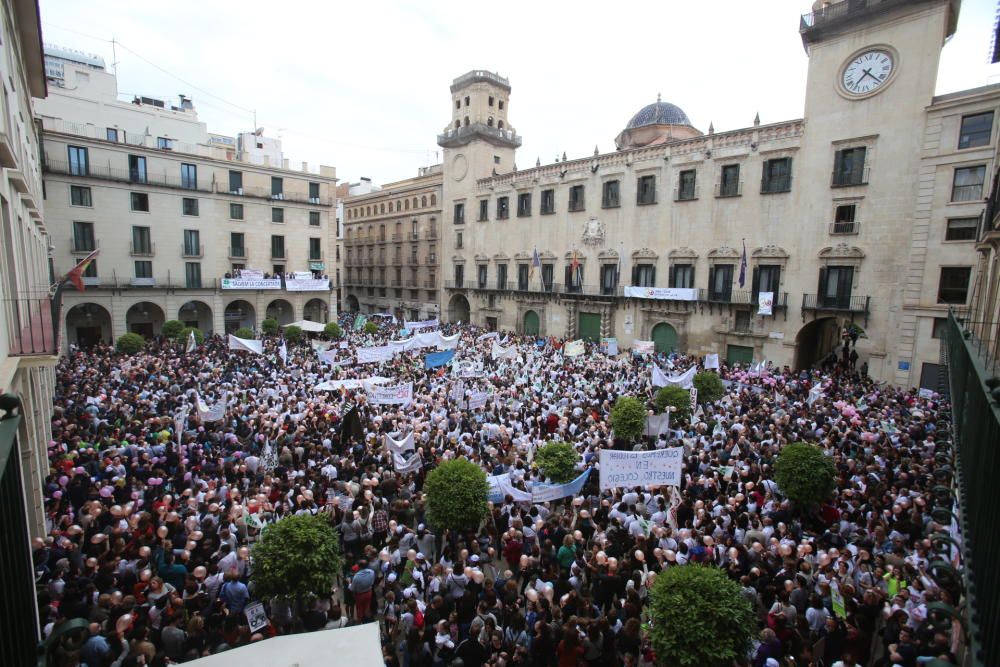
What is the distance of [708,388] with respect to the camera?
18969mm

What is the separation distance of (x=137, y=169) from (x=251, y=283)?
402 inches

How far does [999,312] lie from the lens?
30.7ft

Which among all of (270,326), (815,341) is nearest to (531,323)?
(270,326)

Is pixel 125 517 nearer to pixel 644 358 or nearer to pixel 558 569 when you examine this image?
pixel 558 569

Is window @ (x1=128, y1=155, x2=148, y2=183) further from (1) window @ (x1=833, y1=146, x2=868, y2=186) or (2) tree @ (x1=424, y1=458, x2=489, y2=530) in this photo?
(1) window @ (x1=833, y1=146, x2=868, y2=186)

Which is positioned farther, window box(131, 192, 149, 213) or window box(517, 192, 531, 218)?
window box(517, 192, 531, 218)

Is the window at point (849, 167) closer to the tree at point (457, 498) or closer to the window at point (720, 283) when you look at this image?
the window at point (720, 283)

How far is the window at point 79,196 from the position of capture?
3341 cm

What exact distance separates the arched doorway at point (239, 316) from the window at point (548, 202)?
24.1 meters

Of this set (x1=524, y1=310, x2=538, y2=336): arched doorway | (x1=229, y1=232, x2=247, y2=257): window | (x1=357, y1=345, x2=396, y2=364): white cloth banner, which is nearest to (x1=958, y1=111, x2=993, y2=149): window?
(x1=357, y1=345, x2=396, y2=364): white cloth banner

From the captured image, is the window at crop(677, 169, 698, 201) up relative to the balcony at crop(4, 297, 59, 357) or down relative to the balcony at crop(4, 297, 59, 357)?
up

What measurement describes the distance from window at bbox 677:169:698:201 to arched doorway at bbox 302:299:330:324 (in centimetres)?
2937

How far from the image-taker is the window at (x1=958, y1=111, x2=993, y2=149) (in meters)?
22.6

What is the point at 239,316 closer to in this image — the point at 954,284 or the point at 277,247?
the point at 277,247
